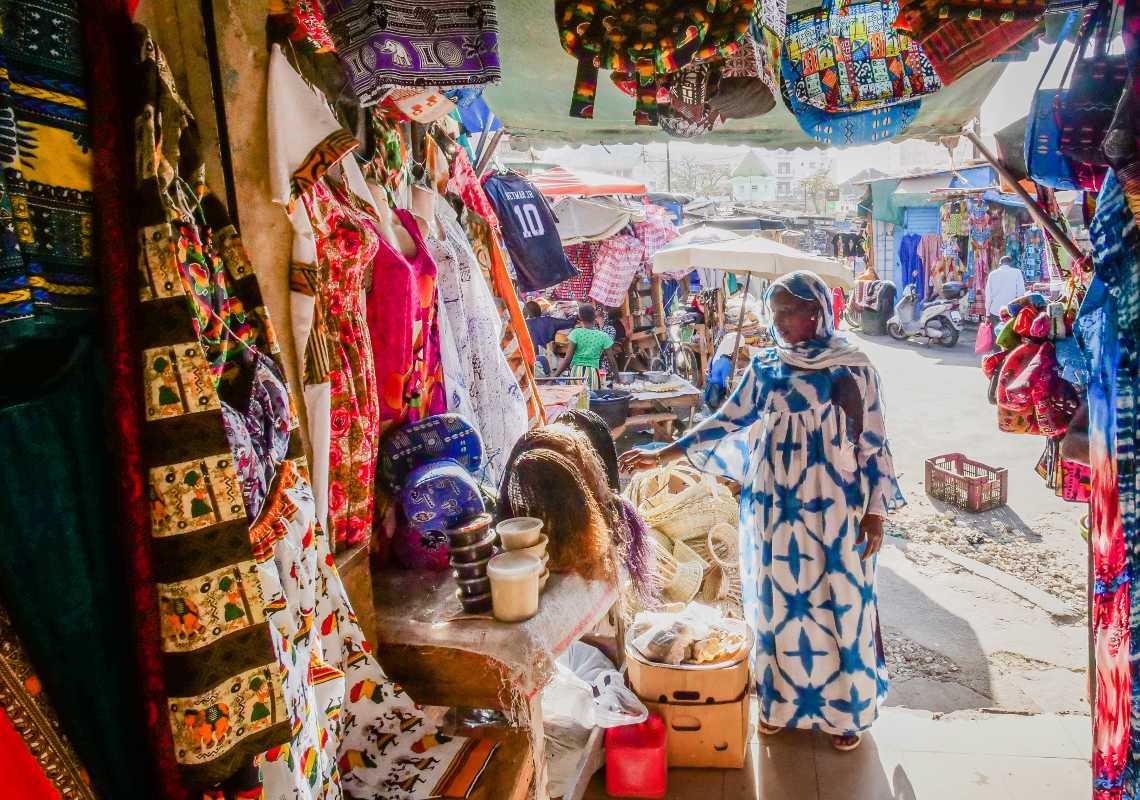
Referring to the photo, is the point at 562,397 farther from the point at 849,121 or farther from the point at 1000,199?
the point at 1000,199

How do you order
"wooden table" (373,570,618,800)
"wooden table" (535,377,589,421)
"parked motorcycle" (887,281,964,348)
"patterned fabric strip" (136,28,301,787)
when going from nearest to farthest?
1. "patterned fabric strip" (136,28,301,787)
2. "wooden table" (373,570,618,800)
3. "wooden table" (535,377,589,421)
4. "parked motorcycle" (887,281,964,348)

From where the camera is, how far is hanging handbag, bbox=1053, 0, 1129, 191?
6.91 feet

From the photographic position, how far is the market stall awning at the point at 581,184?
8.36 meters


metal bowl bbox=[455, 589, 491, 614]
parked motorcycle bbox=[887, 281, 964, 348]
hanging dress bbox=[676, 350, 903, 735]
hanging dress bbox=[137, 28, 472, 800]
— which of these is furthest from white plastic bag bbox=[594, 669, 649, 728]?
parked motorcycle bbox=[887, 281, 964, 348]

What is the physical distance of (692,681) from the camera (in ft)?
10.9

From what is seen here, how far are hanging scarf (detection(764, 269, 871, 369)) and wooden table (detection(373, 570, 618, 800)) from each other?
161 centimetres

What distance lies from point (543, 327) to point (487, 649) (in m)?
7.86

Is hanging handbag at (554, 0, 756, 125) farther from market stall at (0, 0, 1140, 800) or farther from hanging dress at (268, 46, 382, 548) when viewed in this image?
hanging dress at (268, 46, 382, 548)

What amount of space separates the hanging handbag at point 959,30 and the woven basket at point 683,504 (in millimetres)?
3334

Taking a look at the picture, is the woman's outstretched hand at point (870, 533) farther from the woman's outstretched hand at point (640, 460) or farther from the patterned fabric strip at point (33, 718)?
the patterned fabric strip at point (33, 718)

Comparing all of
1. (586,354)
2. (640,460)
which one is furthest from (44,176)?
(586,354)

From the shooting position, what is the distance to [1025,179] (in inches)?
113

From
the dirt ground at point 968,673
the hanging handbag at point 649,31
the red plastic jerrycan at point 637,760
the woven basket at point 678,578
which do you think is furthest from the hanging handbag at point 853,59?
the woven basket at point 678,578

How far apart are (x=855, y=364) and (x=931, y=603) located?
2728 millimetres
